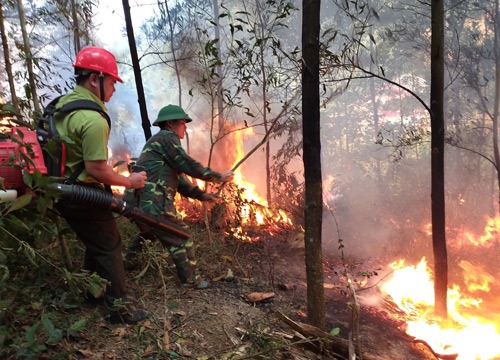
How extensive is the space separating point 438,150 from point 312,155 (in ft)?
9.72

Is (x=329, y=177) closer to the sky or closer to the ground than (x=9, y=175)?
closer to the sky


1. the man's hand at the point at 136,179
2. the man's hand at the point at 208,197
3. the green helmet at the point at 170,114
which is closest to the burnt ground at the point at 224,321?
the man's hand at the point at 136,179

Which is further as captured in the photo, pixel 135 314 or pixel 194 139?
pixel 194 139

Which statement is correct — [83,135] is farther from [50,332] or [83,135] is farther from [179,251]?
[179,251]

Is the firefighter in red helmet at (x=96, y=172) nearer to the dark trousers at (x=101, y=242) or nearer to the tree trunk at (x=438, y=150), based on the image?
the dark trousers at (x=101, y=242)

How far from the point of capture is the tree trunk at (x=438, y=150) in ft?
17.3

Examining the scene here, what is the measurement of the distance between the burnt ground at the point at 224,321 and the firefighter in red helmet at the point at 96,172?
0.89 feet

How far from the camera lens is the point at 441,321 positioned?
550cm

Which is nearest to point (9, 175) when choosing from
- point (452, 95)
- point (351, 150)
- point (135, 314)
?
point (135, 314)

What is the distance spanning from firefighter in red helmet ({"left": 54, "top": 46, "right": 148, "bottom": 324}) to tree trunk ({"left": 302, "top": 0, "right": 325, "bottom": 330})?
1.70 m

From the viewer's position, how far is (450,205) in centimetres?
2075

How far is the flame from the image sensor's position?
519 centimetres

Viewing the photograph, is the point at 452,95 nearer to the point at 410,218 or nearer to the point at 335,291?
the point at 410,218

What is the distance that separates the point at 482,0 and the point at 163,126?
22184 millimetres
